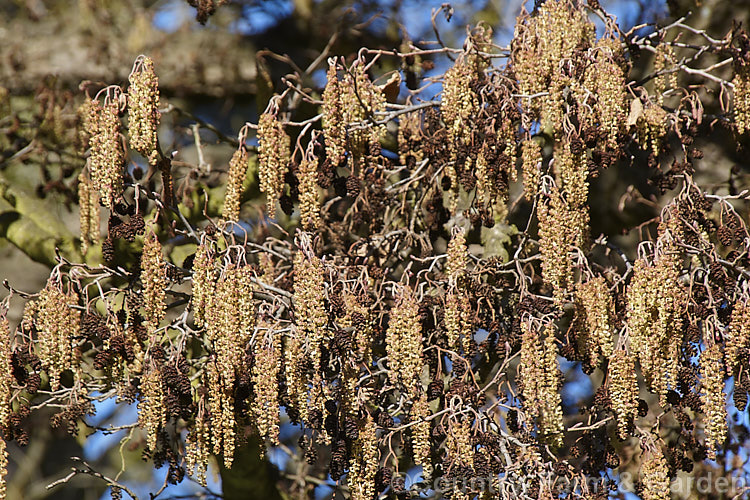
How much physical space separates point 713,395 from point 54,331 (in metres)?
2.67

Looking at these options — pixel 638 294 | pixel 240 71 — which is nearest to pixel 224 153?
pixel 240 71

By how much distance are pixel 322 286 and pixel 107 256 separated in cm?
103

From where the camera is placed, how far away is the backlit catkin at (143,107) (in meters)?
3.18

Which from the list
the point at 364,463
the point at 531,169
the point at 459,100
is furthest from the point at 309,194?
the point at 364,463

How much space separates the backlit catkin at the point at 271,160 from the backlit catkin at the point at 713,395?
1.89 metres

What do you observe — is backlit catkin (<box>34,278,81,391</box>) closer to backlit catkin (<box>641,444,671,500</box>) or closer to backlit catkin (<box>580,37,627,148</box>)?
backlit catkin (<box>580,37,627,148</box>)

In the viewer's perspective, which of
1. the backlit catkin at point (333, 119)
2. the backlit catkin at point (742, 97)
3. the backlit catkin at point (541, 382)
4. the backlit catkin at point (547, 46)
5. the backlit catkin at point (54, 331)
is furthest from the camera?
the backlit catkin at point (742, 97)

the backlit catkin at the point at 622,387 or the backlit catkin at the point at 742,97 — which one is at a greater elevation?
the backlit catkin at the point at 742,97

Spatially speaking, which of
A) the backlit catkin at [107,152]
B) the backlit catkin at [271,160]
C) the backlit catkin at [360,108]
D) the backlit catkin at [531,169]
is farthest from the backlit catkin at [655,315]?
the backlit catkin at [107,152]

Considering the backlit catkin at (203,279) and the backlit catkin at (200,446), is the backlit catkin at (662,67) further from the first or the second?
the backlit catkin at (200,446)

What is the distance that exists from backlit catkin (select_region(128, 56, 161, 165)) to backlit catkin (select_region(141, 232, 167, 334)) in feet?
1.25

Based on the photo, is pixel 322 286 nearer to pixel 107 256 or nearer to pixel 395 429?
pixel 395 429

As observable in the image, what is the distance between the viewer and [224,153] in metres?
6.90

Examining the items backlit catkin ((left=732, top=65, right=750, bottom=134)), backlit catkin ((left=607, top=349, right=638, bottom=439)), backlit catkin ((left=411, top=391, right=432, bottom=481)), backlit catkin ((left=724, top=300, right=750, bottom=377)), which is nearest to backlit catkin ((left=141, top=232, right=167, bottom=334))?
backlit catkin ((left=411, top=391, right=432, bottom=481))
